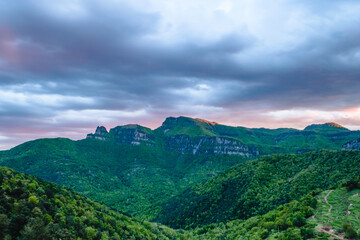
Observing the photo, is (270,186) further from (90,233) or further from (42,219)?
(42,219)

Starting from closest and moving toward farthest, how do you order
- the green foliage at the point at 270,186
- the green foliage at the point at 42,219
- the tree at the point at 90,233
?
the green foliage at the point at 42,219 < the tree at the point at 90,233 < the green foliage at the point at 270,186

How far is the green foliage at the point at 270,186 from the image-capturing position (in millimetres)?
134125

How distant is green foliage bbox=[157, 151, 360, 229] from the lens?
5281 inches

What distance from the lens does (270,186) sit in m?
164

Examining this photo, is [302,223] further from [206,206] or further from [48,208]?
[206,206]

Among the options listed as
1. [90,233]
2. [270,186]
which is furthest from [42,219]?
[270,186]

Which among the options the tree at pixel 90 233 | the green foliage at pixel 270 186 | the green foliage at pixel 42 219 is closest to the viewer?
the green foliage at pixel 42 219

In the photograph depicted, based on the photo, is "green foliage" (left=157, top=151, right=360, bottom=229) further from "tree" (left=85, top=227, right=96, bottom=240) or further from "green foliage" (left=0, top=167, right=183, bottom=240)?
"tree" (left=85, top=227, right=96, bottom=240)

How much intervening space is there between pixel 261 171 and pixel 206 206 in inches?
2372

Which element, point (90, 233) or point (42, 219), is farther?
point (90, 233)

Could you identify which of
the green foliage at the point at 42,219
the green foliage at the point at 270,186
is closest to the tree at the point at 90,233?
the green foliage at the point at 42,219

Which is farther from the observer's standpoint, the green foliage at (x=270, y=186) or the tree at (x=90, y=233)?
the green foliage at (x=270, y=186)

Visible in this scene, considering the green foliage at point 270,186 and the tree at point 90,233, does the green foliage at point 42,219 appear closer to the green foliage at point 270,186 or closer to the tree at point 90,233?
the tree at point 90,233

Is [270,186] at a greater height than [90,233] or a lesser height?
lesser
